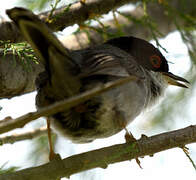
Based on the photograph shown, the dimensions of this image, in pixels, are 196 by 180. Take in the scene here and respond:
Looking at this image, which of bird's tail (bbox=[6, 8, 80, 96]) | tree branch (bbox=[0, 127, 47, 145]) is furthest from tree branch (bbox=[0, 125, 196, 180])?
tree branch (bbox=[0, 127, 47, 145])

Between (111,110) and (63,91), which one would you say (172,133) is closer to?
(111,110)

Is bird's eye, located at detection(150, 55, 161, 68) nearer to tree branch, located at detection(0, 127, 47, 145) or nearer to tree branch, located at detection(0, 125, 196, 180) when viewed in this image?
tree branch, located at detection(0, 125, 196, 180)

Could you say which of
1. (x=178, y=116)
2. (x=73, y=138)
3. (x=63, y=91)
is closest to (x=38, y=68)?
(x=73, y=138)

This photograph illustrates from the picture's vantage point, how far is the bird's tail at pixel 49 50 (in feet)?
9.07

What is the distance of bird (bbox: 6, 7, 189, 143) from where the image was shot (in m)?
3.01

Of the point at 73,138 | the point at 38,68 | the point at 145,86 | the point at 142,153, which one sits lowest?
the point at 142,153

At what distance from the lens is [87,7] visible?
172 inches

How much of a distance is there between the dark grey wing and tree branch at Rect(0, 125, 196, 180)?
2.26ft

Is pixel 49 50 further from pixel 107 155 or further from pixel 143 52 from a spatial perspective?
pixel 143 52

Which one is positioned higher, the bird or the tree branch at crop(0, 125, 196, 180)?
the bird

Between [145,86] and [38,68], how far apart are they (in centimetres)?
134

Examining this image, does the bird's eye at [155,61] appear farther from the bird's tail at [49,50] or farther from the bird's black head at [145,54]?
the bird's tail at [49,50]

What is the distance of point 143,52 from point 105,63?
1467 mm

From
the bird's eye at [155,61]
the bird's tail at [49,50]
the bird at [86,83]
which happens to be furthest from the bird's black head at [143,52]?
the bird's tail at [49,50]
